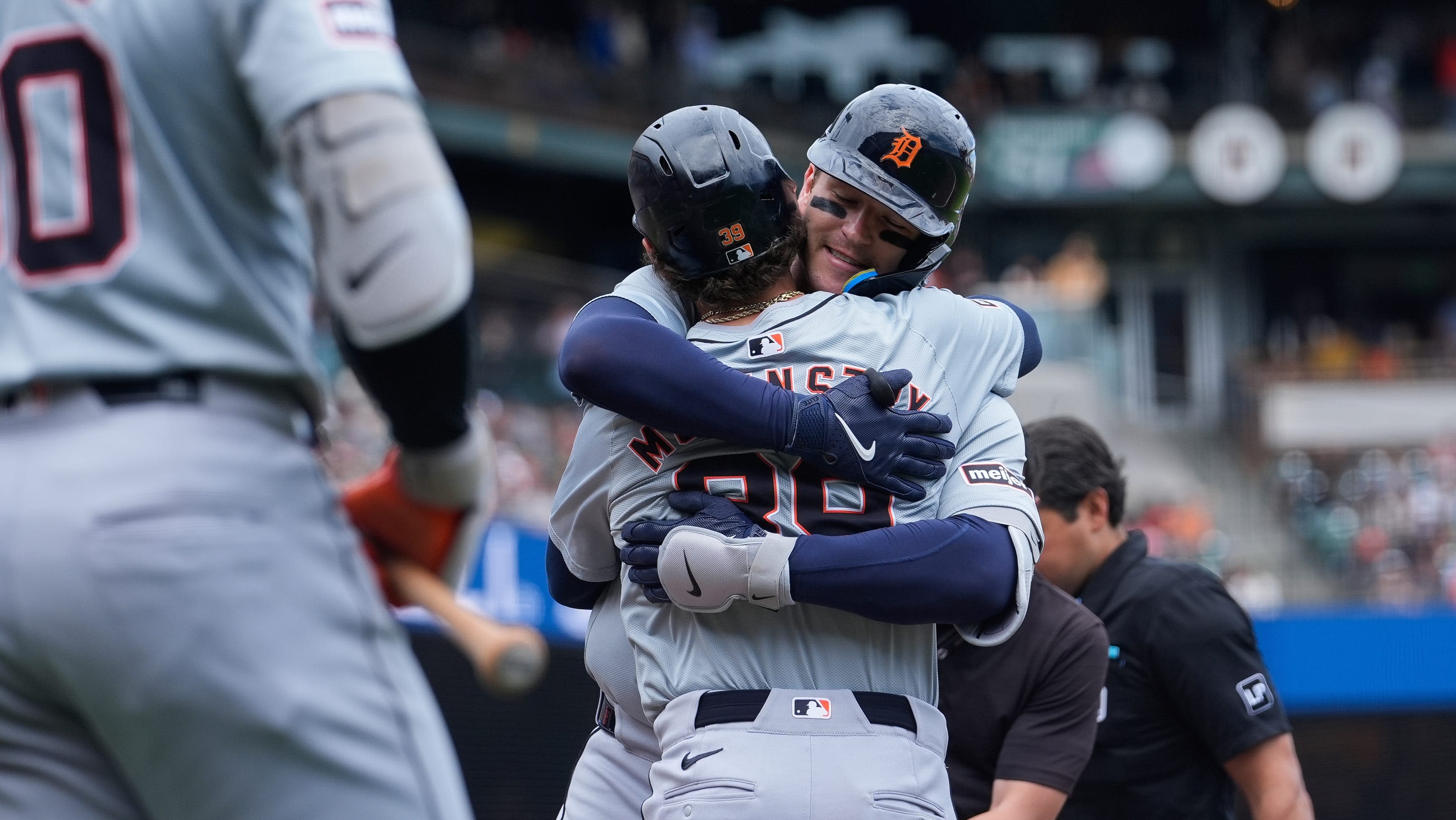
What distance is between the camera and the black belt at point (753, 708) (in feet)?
7.74

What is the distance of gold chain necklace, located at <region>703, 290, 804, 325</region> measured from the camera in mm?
2600

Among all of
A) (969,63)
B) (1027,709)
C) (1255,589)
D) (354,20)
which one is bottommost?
(1255,589)

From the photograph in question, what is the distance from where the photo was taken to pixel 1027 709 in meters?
3.14

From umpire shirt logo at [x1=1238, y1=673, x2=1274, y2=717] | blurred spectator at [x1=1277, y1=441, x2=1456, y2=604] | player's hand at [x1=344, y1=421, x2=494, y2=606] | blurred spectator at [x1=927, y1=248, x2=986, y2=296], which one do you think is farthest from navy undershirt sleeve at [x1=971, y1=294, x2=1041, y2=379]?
blurred spectator at [x1=927, y1=248, x2=986, y2=296]

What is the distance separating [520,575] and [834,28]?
19040 millimetres

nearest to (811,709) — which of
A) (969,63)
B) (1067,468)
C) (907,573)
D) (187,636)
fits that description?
(907,573)

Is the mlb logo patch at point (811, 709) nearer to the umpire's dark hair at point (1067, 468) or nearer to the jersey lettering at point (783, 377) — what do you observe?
the jersey lettering at point (783, 377)

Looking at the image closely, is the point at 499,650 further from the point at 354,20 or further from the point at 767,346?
the point at 767,346

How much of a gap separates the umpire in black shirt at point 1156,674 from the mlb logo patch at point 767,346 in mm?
1082

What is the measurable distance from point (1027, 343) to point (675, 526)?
0.82 m

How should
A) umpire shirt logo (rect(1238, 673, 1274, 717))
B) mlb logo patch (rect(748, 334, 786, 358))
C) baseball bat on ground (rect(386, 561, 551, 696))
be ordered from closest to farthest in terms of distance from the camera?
1. baseball bat on ground (rect(386, 561, 551, 696))
2. mlb logo patch (rect(748, 334, 786, 358))
3. umpire shirt logo (rect(1238, 673, 1274, 717))

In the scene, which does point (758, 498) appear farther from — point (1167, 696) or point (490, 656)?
point (1167, 696)

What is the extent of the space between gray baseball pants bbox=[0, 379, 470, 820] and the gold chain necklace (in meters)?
0.95

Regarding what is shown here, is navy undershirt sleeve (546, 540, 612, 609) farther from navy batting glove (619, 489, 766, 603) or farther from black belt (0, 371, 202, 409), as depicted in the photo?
black belt (0, 371, 202, 409)
